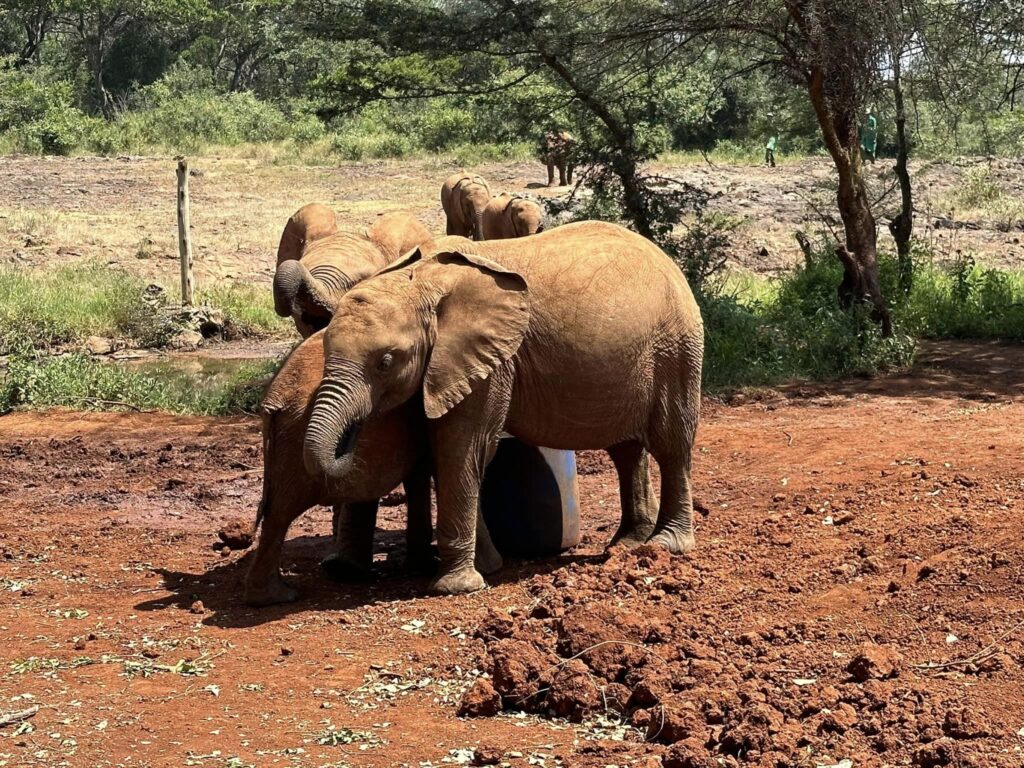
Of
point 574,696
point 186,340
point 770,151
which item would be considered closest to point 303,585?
point 574,696

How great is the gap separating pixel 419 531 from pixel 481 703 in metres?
2.16

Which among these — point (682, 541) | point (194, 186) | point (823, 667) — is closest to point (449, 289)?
point (682, 541)

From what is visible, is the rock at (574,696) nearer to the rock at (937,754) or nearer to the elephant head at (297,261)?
the rock at (937,754)

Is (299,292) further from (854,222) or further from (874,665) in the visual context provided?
(854,222)

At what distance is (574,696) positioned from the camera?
18.1 ft

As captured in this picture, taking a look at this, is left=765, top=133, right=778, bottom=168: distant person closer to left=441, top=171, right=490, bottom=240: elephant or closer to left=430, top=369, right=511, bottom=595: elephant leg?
left=441, top=171, right=490, bottom=240: elephant

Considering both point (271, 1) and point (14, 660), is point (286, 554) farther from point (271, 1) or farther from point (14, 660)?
point (271, 1)

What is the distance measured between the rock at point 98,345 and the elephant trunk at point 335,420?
1062cm

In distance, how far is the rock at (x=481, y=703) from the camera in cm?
556

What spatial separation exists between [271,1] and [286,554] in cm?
3699

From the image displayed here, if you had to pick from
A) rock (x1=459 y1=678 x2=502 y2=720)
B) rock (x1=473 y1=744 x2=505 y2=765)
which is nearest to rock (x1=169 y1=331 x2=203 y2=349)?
rock (x1=459 y1=678 x2=502 y2=720)

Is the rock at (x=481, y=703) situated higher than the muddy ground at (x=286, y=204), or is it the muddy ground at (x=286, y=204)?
the muddy ground at (x=286, y=204)

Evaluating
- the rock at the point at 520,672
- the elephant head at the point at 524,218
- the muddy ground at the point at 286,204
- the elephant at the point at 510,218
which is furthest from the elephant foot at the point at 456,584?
the muddy ground at the point at 286,204

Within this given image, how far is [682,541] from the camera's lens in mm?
7672
